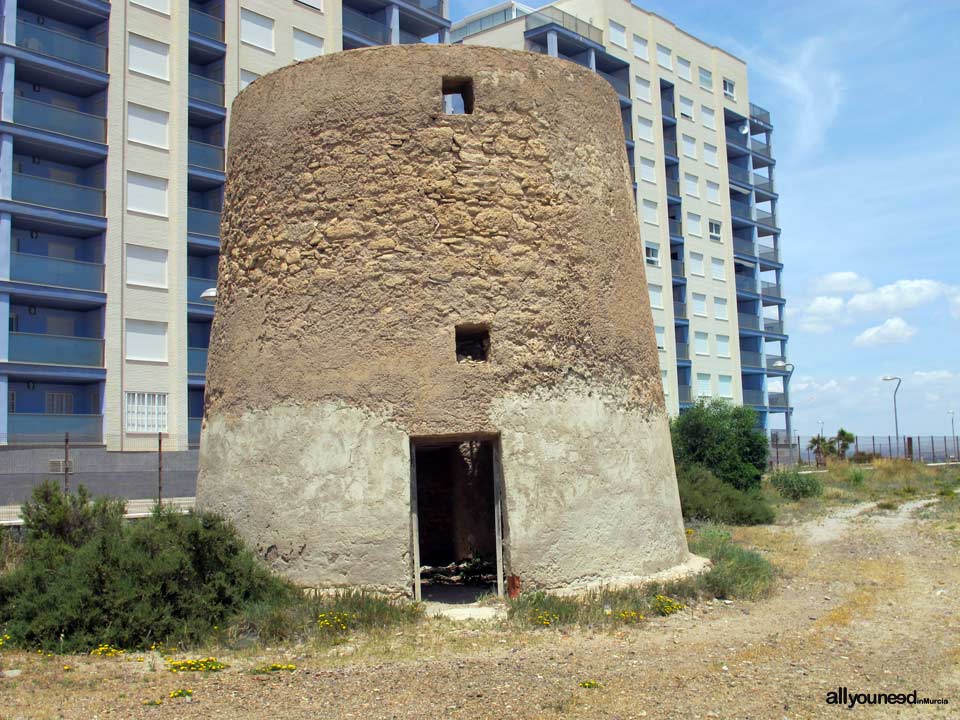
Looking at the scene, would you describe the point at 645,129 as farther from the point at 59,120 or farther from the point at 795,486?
the point at 59,120

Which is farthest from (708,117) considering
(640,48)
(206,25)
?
(206,25)

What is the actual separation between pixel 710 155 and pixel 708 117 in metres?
2.32

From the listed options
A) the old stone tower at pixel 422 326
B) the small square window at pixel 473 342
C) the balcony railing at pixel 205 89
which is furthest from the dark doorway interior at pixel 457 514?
the balcony railing at pixel 205 89

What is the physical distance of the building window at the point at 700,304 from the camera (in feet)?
182

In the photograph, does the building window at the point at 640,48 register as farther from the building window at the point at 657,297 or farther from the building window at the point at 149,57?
the building window at the point at 149,57

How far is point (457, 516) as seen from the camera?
1327 centimetres

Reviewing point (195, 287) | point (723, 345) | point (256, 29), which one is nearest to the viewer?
point (195, 287)

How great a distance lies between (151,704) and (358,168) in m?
5.49

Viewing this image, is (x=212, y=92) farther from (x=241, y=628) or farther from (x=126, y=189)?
(x=241, y=628)

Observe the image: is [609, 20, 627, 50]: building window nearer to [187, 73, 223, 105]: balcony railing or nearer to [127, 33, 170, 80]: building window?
[187, 73, 223, 105]: balcony railing

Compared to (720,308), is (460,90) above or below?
below

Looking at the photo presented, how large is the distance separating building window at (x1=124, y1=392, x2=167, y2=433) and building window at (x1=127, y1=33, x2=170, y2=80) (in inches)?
432

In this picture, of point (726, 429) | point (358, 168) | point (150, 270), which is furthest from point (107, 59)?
point (358, 168)

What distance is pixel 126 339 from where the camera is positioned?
104 feet
